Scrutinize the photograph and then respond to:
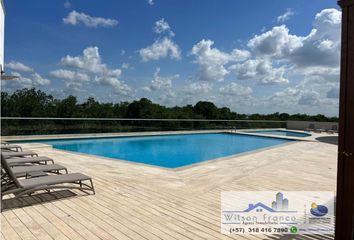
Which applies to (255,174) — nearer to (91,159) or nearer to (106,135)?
(91,159)

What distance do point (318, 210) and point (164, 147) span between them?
10.1m

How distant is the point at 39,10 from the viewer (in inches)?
642

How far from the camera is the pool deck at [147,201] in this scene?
3074 millimetres

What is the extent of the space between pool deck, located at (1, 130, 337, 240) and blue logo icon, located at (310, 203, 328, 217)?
2.61ft

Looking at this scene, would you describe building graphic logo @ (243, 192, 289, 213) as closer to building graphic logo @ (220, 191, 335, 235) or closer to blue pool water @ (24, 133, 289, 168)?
building graphic logo @ (220, 191, 335, 235)

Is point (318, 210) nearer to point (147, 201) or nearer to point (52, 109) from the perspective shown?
point (147, 201)

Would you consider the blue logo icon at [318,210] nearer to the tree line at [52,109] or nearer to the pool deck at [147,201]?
the pool deck at [147,201]

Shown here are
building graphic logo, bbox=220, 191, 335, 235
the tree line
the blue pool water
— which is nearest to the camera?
building graphic logo, bbox=220, 191, 335, 235

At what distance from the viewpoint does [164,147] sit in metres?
13.7

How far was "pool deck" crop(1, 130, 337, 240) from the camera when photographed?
307 cm

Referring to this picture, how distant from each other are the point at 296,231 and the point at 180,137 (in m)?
13.4

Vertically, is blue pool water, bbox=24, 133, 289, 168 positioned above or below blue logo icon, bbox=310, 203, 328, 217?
below

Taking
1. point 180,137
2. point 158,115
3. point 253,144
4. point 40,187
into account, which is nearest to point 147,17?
point 158,115

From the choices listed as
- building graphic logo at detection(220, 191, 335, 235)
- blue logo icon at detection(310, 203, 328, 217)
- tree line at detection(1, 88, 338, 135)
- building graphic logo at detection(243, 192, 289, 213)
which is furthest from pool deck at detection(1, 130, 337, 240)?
tree line at detection(1, 88, 338, 135)
